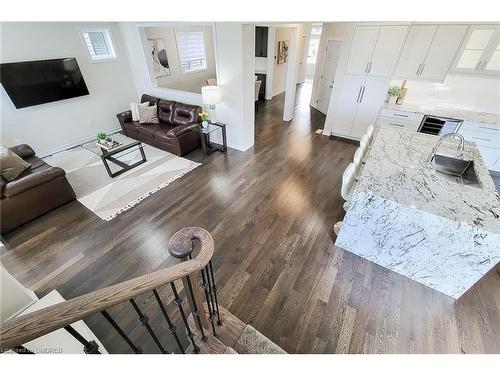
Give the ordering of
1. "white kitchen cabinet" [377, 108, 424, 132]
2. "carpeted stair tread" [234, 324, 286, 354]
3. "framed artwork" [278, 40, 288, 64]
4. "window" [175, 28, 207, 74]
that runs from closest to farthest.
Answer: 1. "carpeted stair tread" [234, 324, 286, 354]
2. "white kitchen cabinet" [377, 108, 424, 132]
3. "window" [175, 28, 207, 74]
4. "framed artwork" [278, 40, 288, 64]

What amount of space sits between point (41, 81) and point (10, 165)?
2.01 meters

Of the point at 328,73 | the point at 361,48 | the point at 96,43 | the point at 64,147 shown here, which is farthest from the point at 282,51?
the point at 64,147

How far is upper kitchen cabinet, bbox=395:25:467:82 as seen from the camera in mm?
3355

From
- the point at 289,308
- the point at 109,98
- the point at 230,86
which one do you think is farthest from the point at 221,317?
the point at 109,98

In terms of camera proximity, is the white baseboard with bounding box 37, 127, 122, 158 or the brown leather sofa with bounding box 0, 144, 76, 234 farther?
the white baseboard with bounding box 37, 127, 122, 158

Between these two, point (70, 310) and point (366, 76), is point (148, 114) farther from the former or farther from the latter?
point (70, 310)

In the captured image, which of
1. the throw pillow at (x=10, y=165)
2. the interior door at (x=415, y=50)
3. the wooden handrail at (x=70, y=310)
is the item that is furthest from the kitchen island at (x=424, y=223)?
the throw pillow at (x=10, y=165)

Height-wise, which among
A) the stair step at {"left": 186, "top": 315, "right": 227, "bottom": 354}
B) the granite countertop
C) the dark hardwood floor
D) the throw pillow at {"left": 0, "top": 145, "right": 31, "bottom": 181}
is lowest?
the dark hardwood floor

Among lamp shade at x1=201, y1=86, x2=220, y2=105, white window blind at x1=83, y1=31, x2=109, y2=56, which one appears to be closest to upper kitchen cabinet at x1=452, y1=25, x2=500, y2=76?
lamp shade at x1=201, y1=86, x2=220, y2=105

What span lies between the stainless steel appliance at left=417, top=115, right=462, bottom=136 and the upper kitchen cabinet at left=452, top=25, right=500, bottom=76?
0.73 meters

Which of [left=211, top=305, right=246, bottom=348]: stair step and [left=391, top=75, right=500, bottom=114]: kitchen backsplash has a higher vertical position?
[left=391, top=75, right=500, bottom=114]: kitchen backsplash

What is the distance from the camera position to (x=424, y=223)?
1.82 m

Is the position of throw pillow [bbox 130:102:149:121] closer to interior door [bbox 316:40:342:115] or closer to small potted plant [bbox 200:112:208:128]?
small potted plant [bbox 200:112:208:128]

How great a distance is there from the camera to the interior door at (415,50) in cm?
349
